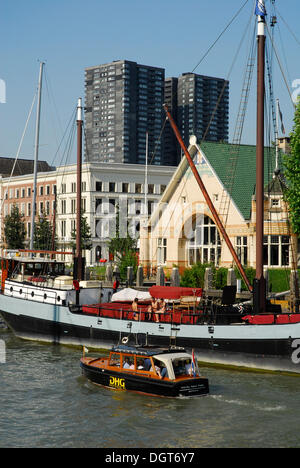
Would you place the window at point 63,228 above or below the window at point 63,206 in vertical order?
below

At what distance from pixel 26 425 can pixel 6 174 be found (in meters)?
117

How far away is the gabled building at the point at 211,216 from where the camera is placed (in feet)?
180

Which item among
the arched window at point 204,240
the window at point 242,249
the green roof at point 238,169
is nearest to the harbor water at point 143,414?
the window at point 242,249

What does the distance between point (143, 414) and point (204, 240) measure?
1548 inches

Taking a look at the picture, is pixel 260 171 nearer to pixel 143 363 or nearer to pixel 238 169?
pixel 143 363

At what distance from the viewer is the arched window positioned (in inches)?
2430

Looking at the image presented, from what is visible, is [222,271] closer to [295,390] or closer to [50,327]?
[50,327]

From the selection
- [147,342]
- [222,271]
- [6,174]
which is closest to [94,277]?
[222,271]

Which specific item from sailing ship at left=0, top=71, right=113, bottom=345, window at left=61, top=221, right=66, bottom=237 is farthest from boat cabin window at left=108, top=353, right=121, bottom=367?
window at left=61, top=221, right=66, bottom=237

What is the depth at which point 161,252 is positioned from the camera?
66438mm

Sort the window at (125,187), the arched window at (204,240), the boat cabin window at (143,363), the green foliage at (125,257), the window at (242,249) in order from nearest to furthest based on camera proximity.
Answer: the boat cabin window at (143,363) < the window at (242,249) < the arched window at (204,240) < the green foliage at (125,257) < the window at (125,187)

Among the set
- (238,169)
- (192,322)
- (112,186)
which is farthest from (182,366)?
(112,186)

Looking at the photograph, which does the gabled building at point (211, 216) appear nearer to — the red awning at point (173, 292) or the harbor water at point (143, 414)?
the red awning at point (173, 292)

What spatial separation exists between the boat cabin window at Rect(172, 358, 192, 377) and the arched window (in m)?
34.1
